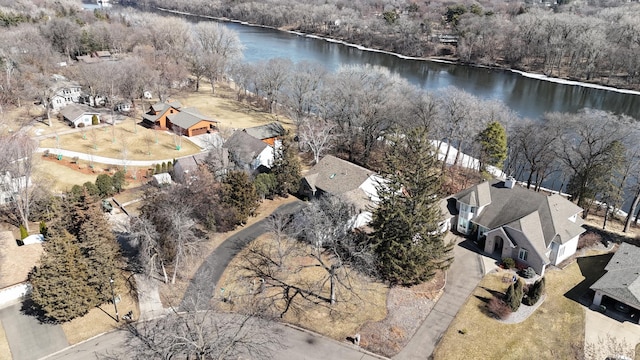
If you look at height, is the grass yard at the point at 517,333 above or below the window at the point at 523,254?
below

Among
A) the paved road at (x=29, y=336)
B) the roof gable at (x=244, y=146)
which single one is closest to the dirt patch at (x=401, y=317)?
the paved road at (x=29, y=336)

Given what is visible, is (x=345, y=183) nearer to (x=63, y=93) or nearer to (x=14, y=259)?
(x=14, y=259)

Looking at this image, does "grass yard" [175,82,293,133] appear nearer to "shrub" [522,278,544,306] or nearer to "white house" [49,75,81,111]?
"white house" [49,75,81,111]

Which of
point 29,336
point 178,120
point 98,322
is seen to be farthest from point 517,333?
point 178,120

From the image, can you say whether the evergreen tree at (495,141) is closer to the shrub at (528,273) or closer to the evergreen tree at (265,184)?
the shrub at (528,273)

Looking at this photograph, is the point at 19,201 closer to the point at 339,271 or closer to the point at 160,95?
the point at 339,271

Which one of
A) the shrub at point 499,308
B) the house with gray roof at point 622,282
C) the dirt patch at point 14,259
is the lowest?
the dirt patch at point 14,259

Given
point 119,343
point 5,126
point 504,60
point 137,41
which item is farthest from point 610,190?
point 137,41
